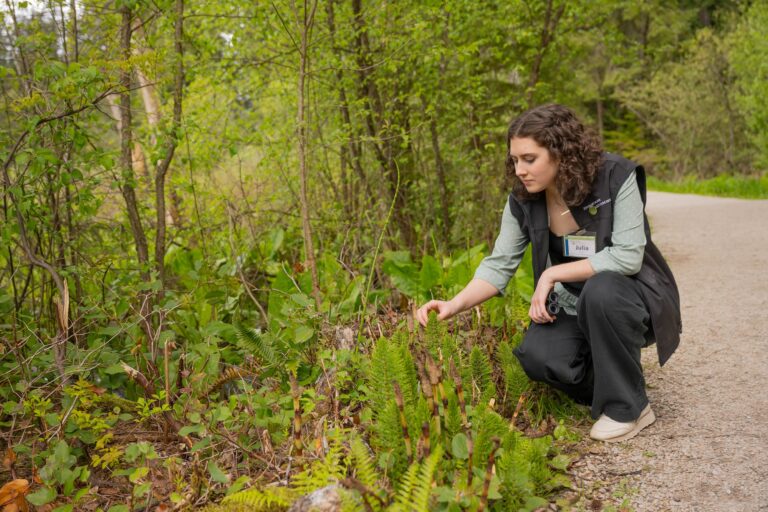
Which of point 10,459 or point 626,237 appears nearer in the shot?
point 10,459

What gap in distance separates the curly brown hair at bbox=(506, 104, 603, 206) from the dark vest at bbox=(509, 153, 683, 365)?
0.05m

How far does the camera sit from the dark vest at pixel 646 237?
8.34ft

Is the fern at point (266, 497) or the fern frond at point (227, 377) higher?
the fern at point (266, 497)

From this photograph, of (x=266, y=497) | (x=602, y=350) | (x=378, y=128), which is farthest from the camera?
(x=378, y=128)

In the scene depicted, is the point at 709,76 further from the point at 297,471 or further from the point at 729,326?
the point at 297,471

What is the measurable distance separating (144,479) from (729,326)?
3.39 meters

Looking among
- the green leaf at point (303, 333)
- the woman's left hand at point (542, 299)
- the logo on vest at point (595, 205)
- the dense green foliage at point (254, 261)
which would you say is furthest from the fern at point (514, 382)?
the green leaf at point (303, 333)

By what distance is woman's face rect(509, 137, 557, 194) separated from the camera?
8.36 ft

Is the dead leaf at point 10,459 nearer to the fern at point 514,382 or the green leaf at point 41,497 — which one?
the green leaf at point 41,497

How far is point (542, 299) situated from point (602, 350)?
29 cm

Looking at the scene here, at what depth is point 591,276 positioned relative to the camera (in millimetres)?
2518

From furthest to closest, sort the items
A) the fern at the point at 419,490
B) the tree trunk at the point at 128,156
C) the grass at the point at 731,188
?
the grass at the point at 731,188, the tree trunk at the point at 128,156, the fern at the point at 419,490

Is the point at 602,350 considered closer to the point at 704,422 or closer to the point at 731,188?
the point at 704,422

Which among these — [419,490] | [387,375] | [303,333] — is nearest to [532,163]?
[387,375]
